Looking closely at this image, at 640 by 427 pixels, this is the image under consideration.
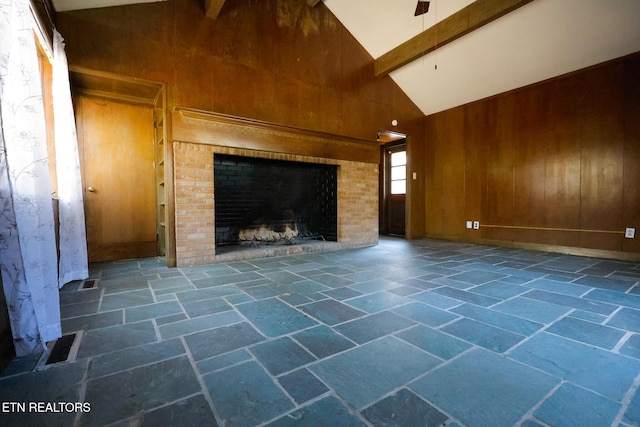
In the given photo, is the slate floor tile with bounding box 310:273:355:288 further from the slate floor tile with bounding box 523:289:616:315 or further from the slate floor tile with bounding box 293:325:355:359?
the slate floor tile with bounding box 523:289:616:315

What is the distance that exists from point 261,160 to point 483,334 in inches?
131

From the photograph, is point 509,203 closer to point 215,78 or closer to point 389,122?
point 389,122

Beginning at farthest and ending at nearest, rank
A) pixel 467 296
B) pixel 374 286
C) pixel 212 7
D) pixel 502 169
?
pixel 502 169 < pixel 212 7 < pixel 374 286 < pixel 467 296

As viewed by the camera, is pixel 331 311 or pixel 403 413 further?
pixel 331 311

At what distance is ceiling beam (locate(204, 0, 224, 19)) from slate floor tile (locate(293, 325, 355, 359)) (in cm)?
336

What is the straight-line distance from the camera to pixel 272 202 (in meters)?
4.39

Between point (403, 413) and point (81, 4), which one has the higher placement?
point (81, 4)

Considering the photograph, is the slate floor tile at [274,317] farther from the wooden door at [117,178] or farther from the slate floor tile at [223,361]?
the wooden door at [117,178]

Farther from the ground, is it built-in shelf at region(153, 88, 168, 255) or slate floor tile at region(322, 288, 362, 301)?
built-in shelf at region(153, 88, 168, 255)

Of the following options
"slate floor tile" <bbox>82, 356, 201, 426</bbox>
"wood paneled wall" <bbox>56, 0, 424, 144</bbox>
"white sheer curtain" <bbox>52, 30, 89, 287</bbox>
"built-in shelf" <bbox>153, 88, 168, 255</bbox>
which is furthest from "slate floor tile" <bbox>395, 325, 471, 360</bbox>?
"built-in shelf" <bbox>153, 88, 168, 255</bbox>

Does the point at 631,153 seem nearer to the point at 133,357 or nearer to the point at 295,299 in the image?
the point at 295,299

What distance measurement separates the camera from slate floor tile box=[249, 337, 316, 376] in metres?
1.17

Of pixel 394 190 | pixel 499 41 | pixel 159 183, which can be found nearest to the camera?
pixel 159 183

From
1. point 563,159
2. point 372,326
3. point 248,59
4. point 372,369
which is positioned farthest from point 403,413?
point 563,159
